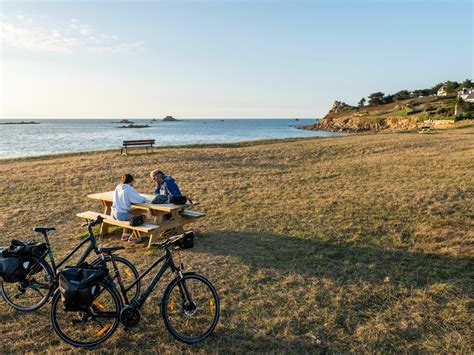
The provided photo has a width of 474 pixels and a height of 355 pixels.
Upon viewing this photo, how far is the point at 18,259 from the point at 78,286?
1.39 meters

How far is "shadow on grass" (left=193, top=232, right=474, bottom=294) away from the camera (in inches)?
227

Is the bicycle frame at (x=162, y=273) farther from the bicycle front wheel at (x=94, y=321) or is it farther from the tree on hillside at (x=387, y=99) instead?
the tree on hillside at (x=387, y=99)

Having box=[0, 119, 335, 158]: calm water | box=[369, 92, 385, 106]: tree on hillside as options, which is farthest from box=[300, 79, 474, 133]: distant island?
box=[0, 119, 335, 158]: calm water

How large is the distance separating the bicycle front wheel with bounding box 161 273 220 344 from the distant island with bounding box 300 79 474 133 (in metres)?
36.6

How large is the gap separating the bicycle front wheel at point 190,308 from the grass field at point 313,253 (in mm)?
151

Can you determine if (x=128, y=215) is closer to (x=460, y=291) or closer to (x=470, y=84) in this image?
(x=460, y=291)

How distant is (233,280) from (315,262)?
1.63m

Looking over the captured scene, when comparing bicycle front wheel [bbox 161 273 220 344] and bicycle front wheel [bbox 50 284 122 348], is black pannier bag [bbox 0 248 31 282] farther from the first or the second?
bicycle front wheel [bbox 161 273 220 344]

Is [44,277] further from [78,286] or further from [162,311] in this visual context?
[162,311]

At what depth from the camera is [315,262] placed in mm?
6469

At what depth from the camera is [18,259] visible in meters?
4.60

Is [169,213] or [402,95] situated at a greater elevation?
[402,95]

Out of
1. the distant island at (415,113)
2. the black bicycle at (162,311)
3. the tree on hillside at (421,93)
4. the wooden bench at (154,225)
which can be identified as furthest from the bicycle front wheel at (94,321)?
the tree on hillside at (421,93)

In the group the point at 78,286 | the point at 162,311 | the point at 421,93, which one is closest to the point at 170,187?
the point at 162,311
